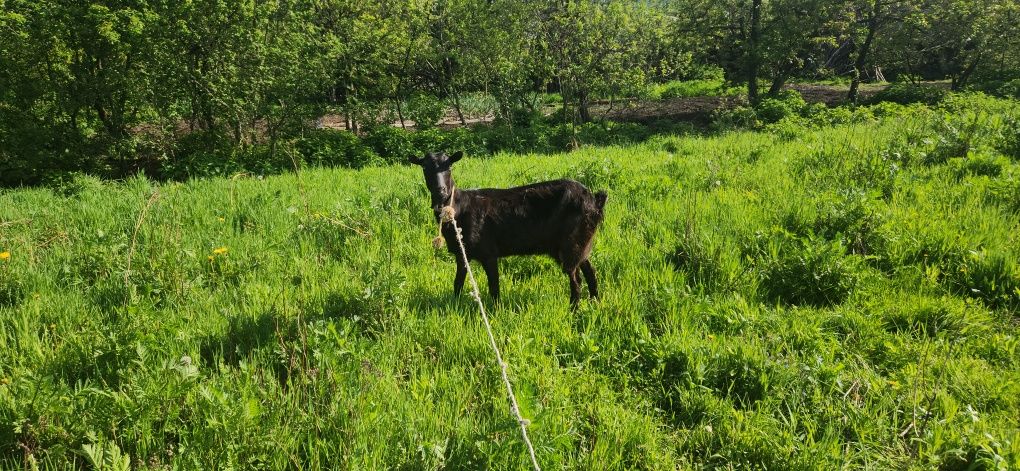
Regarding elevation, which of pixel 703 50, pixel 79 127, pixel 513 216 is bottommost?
pixel 513 216

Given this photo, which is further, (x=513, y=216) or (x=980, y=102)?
(x=980, y=102)

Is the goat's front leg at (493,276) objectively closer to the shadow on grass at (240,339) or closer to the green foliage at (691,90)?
the shadow on grass at (240,339)

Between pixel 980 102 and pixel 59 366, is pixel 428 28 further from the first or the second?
pixel 980 102

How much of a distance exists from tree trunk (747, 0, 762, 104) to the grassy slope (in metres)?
12.0

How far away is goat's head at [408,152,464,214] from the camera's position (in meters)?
3.97

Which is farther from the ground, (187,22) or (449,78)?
(187,22)

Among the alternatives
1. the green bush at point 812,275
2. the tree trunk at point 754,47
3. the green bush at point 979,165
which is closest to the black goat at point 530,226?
the green bush at point 812,275

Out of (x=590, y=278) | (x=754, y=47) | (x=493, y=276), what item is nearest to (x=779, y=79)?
(x=754, y=47)

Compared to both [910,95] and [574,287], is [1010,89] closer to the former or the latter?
[910,95]

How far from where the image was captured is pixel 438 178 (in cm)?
402

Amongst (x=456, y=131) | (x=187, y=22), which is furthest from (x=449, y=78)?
(x=187, y=22)

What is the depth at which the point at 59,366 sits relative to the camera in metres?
3.07

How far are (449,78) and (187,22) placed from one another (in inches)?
312

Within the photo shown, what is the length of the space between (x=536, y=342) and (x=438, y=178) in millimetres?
1511
